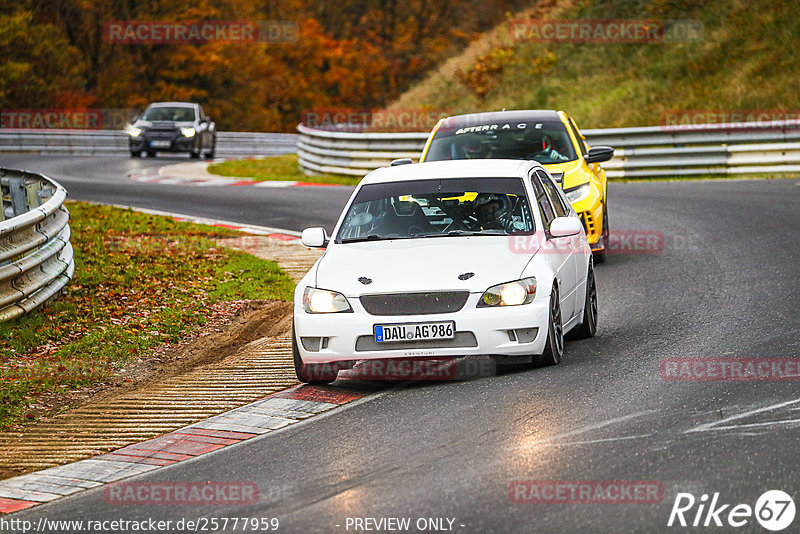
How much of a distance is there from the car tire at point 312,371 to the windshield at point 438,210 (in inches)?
45.5

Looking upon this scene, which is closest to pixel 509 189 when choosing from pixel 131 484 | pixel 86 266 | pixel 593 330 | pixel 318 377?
pixel 593 330

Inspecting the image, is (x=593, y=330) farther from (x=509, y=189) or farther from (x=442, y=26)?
(x=442, y=26)

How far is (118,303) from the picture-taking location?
12.9 meters

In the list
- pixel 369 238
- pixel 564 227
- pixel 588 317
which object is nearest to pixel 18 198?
pixel 369 238

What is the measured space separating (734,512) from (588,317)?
4837 mm

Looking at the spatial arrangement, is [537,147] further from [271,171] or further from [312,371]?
[271,171]

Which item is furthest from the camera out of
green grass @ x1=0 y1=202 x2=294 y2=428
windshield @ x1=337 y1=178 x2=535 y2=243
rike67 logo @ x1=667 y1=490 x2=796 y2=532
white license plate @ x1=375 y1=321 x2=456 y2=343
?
green grass @ x1=0 y1=202 x2=294 y2=428

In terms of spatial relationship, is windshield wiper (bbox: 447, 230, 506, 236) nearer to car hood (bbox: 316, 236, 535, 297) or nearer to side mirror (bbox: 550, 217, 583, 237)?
car hood (bbox: 316, 236, 535, 297)

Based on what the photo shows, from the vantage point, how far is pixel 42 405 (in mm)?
9234

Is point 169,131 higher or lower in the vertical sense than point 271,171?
lower

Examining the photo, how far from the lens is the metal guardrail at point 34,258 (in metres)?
11.2

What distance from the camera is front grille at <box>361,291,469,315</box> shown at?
8.76 metres

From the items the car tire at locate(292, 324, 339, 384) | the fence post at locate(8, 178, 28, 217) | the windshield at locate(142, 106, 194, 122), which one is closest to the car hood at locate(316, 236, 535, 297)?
the car tire at locate(292, 324, 339, 384)

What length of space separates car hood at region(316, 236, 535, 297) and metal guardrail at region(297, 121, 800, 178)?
15.8 m
